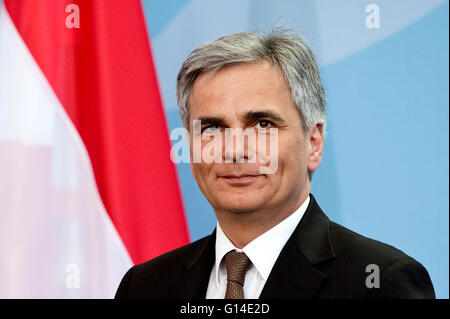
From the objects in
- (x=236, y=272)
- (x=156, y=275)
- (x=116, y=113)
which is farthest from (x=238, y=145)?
(x=116, y=113)

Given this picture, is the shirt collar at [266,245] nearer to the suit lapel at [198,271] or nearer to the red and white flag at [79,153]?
the suit lapel at [198,271]

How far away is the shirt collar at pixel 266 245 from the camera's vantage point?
1.56 metres

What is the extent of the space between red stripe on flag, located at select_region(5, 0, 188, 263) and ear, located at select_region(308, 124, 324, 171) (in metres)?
0.88

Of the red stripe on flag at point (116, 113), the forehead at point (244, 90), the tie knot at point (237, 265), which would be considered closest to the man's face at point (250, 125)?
the forehead at point (244, 90)

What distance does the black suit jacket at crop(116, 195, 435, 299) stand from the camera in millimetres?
1455

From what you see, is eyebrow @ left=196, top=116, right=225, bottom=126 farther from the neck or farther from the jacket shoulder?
the jacket shoulder

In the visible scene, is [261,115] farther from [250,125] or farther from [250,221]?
[250,221]

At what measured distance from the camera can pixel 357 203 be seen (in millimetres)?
2412

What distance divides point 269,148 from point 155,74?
106cm

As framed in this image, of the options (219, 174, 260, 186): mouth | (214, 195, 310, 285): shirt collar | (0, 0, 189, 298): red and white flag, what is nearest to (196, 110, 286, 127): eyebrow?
(219, 174, 260, 186): mouth

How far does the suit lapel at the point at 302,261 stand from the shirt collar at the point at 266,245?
19 mm

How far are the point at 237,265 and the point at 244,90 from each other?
41 centimetres

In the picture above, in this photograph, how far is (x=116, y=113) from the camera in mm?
2439
